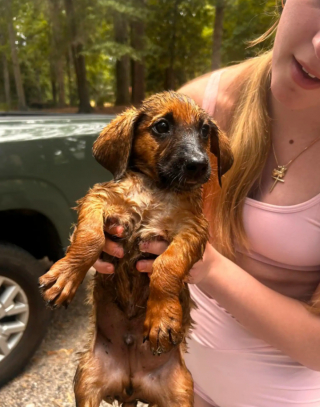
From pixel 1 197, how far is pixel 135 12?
2773 mm

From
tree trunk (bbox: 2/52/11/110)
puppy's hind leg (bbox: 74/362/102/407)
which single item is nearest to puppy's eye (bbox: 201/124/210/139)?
puppy's hind leg (bbox: 74/362/102/407)

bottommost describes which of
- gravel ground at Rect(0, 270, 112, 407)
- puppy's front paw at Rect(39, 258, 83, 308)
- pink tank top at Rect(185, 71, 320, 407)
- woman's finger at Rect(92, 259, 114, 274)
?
gravel ground at Rect(0, 270, 112, 407)

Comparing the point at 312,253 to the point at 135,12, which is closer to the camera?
the point at 312,253

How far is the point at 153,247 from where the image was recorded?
3.86ft

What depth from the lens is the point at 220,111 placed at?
6.06 ft

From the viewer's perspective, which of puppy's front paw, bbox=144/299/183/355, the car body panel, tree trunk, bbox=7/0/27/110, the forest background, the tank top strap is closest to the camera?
puppy's front paw, bbox=144/299/183/355

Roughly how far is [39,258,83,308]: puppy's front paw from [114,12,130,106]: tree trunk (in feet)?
9.79

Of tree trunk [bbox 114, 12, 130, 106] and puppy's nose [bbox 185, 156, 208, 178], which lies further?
tree trunk [bbox 114, 12, 130, 106]

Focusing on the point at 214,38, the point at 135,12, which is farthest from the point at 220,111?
the point at 214,38

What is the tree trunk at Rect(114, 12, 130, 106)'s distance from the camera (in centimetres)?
398

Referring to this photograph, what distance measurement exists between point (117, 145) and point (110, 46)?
313 cm

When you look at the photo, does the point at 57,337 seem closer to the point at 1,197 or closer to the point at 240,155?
the point at 1,197

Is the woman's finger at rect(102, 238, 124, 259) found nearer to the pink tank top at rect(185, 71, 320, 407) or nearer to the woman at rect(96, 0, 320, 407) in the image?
the woman at rect(96, 0, 320, 407)

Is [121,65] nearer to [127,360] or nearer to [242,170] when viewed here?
[242,170]
